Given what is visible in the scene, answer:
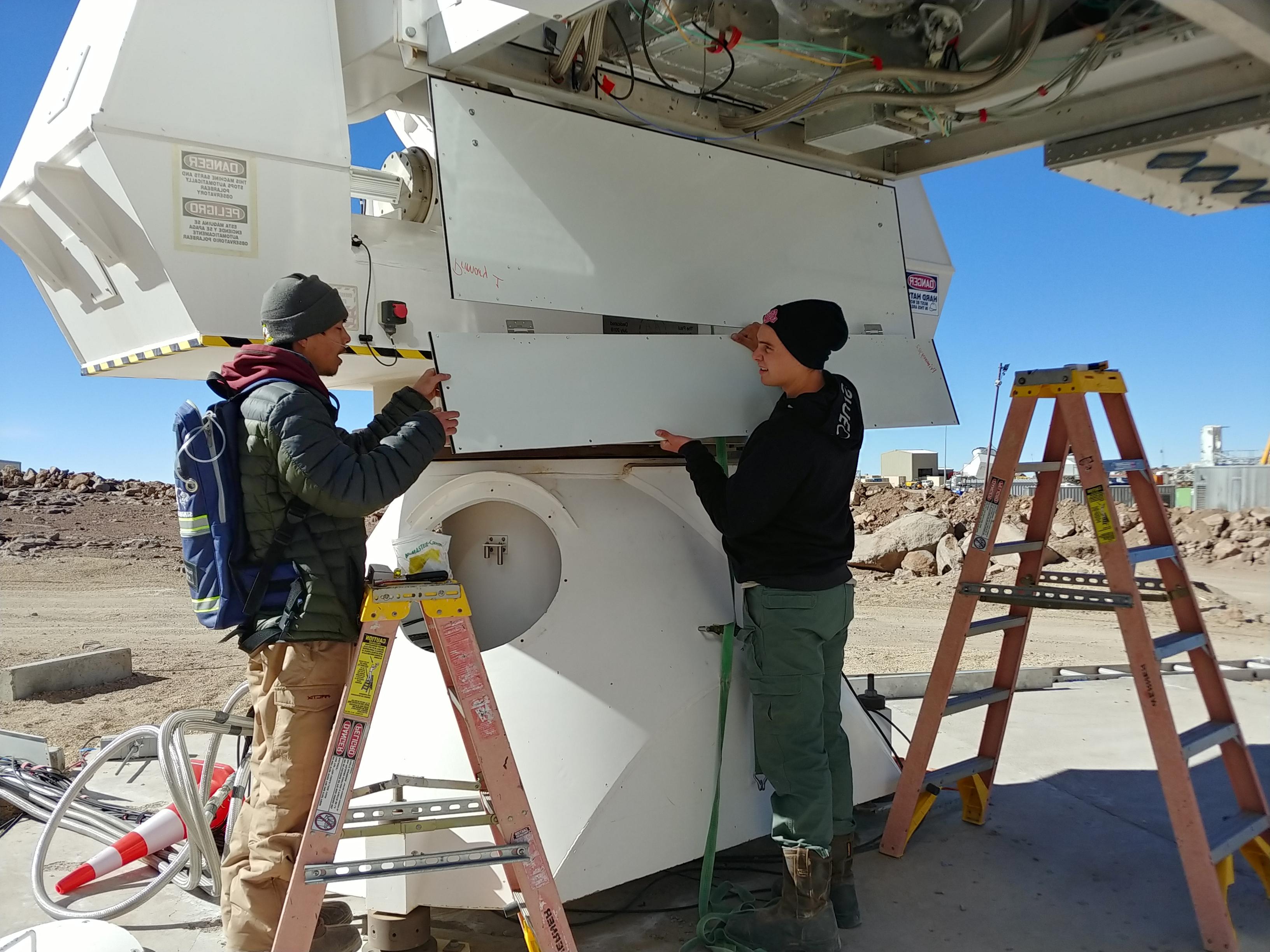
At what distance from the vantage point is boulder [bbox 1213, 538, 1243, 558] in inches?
599

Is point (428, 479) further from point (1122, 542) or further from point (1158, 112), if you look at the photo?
point (1158, 112)

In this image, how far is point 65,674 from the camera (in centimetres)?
718

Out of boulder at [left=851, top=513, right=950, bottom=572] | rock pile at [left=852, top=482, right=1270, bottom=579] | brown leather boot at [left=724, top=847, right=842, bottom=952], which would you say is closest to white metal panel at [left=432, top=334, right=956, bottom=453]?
brown leather boot at [left=724, top=847, right=842, bottom=952]

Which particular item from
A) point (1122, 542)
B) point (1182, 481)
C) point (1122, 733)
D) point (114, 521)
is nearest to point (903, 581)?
point (1122, 733)

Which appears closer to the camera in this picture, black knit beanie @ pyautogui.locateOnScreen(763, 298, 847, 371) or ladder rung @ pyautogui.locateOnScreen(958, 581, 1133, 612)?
black knit beanie @ pyautogui.locateOnScreen(763, 298, 847, 371)

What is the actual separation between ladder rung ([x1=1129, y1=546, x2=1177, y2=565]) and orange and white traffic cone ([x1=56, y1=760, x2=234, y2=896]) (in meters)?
3.46

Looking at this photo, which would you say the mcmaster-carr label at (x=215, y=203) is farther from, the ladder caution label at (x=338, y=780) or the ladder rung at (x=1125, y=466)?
the ladder rung at (x=1125, y=466)

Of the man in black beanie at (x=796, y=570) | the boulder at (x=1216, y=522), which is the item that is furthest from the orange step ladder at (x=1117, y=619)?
the boulder at (x=1216, y=522)

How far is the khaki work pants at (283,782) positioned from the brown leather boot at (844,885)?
1.70 meters

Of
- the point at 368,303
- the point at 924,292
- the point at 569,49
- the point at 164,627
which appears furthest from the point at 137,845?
the point at 164,627

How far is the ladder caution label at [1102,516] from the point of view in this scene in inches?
132

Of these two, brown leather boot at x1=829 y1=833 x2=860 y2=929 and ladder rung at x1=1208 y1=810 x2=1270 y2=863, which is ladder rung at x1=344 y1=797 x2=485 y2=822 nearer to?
brown leather boot at x1=829 y1=833 x2=860 y2=929

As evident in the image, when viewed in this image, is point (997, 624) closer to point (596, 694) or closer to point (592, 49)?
point (596, 694)

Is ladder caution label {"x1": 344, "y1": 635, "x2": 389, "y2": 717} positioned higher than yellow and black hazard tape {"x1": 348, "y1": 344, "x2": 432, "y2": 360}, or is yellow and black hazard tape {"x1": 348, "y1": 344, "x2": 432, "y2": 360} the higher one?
yellow and black hazard tape {"x1": 348, "y1": 344, "x2": 432, "y2": 360}
